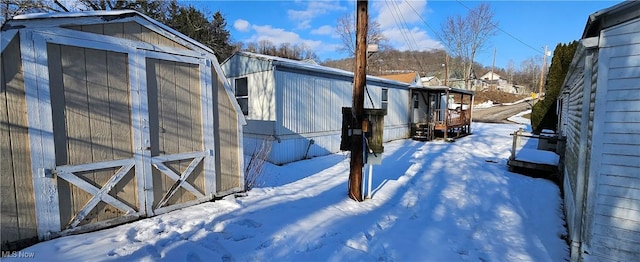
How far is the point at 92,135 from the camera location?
329 centimetres

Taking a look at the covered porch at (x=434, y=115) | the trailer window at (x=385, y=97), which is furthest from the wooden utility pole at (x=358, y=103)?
the covered porch at (x=434, y=115)

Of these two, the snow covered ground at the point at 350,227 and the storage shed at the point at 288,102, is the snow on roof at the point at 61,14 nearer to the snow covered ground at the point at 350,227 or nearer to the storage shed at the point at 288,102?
the snow covered ground at the point at 350,227

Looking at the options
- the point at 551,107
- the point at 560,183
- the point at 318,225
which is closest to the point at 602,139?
the point at 318,225

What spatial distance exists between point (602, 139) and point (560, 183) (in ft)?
14.8

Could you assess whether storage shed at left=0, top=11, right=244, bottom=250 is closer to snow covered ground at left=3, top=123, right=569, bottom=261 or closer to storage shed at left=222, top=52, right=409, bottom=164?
snow covered ground at left=3, top=123, right=569, bottom=261

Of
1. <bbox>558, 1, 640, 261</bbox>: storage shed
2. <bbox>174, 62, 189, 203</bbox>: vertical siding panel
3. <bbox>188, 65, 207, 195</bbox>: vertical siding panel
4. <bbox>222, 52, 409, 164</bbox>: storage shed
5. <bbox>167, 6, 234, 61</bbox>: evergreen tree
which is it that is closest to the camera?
<bbox>558, 1, 640, 261</bbox>: storage shed

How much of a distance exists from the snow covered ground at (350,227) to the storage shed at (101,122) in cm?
30

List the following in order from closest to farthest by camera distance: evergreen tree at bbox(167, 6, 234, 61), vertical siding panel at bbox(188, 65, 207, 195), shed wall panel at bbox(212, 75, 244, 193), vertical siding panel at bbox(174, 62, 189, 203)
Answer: vertical siding panel at bbox(174, 62, 189, 203) < vertical siding panel at bbox(188, 65, 207, 195) < shed wall panel at bbox(212, 75, 244, 193) < evergreen tree at bbox(167, 6, 234, 61)

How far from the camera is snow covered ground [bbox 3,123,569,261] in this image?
3.05 m

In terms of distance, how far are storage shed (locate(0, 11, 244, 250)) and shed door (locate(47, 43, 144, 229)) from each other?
1 centimetres

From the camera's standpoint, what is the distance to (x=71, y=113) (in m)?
3.12

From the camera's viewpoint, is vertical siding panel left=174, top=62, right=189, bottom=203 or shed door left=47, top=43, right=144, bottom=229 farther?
vertical siding panel left=174, top=62, right=189, bottom=203

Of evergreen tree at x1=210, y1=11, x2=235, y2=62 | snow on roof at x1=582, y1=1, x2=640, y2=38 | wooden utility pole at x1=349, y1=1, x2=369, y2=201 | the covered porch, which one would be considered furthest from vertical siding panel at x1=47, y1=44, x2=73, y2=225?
evergreen tree at x1=210, y1=11, x2=235, y2=62

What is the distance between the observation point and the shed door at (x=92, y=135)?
10.0 feet
